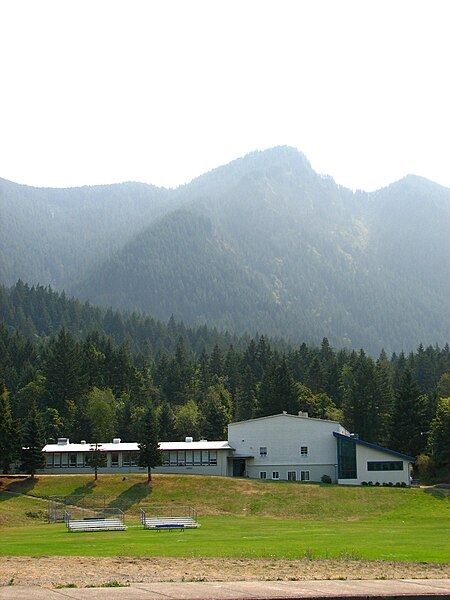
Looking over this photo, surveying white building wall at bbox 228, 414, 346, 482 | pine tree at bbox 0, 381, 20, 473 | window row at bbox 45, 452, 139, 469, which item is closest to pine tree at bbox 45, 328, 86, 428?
window row at bbox 45, 452, 139, 469

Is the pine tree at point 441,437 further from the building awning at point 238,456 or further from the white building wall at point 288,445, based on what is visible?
the building awning at point 238,456

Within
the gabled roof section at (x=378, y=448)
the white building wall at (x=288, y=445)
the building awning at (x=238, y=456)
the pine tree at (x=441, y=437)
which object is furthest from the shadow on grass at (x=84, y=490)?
the pine tree at (x=441, y=437)

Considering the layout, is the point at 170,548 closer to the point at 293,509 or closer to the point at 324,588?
the point at 324,588

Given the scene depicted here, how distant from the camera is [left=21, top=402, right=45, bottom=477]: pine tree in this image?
89.7 meters

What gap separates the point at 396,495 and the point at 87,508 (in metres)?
30.9

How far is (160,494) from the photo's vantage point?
276 ft

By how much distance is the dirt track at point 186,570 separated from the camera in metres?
22.8

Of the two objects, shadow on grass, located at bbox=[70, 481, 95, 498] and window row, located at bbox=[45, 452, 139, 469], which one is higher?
window row, located at bbox=[45, 452, 139, 469]

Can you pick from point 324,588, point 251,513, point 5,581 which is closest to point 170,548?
point 5,581

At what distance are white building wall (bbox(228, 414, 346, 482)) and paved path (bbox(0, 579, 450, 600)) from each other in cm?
7773

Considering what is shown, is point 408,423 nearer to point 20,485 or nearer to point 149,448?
point 149,448

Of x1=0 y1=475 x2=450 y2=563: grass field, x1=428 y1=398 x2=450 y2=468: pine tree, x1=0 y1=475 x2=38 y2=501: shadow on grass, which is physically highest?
x1=428 y1=398 x2=450 y2=468: pine tree

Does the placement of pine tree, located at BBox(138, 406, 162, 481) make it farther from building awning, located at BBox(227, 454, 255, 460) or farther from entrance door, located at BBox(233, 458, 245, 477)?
entrance door, located at BBox(233, 458, 245, 477)

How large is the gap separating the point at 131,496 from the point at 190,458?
61.0ft
